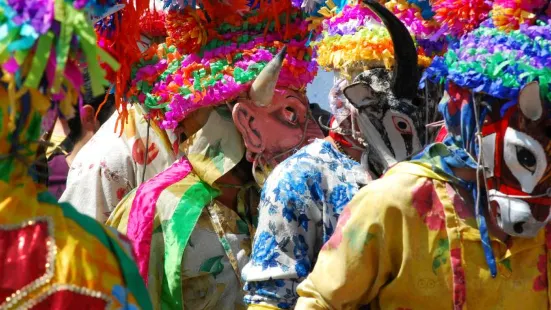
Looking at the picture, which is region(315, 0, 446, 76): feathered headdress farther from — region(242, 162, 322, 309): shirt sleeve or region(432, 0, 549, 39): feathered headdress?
region(242, 162, 322, 309): shirt sleeve

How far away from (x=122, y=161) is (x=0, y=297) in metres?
2.88

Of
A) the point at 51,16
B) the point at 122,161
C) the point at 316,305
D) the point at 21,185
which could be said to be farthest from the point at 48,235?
the point at 122,161

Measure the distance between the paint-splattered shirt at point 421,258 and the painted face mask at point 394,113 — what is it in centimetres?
59

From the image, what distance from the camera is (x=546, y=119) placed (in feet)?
9.32

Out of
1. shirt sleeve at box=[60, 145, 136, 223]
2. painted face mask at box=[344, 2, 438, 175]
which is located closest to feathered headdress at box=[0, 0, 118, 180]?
painted face mask at box=[344, 2, 438, 175]

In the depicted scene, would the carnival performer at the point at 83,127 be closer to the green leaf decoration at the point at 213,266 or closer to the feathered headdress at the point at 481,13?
the green leaf decoration at the point at 213,266

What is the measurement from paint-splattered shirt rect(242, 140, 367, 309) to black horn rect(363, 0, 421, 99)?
0.31 metres

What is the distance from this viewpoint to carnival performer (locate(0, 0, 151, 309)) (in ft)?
7.26

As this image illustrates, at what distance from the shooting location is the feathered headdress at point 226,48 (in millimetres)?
4055

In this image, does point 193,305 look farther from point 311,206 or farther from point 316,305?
point 316,305

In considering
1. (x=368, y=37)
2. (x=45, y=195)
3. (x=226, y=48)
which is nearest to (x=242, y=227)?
(x=226, y=48)

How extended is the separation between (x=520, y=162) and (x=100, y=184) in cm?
257

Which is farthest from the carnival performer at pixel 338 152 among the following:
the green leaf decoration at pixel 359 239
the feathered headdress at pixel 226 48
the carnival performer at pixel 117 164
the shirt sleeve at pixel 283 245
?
the carnival performer at pixel 117 164

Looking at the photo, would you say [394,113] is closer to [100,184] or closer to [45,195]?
[45,195]
